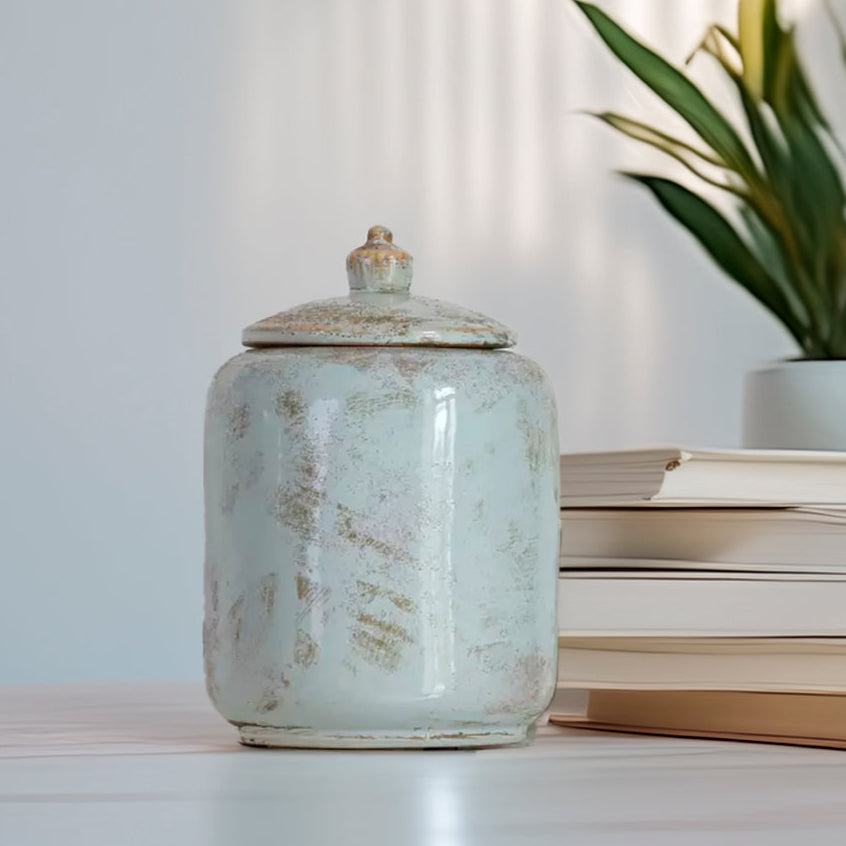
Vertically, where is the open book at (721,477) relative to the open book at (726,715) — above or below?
above

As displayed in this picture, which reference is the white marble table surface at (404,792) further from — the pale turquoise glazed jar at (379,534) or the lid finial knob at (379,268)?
the lid finial knob at (379,268)

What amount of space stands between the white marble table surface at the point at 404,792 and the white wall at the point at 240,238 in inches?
51.3

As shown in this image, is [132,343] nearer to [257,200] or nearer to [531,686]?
[257,200]

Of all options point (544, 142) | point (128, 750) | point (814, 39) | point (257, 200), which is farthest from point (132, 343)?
point (128, 750)

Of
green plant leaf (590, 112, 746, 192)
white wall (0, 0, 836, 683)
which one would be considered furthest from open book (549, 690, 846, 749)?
white wall (0, 0, 836, 683)

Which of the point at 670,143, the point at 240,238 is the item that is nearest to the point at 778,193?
the point at 670,143

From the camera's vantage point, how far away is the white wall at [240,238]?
1943mm

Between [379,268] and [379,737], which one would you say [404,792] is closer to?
[379,737]

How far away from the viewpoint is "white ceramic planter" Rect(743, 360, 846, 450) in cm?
83

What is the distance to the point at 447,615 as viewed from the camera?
56cm

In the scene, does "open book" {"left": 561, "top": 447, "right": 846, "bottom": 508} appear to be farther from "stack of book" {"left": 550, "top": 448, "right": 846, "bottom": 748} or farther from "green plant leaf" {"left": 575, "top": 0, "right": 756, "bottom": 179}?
"green plant leaf" {"left": 575, "top": 0, "right": 756, "bottom": 179}

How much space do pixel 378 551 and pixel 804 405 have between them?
358 mm

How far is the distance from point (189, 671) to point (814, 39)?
3.91 ft

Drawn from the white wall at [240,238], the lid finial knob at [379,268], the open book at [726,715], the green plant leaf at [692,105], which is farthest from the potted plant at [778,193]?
the white wall at [240,238]
